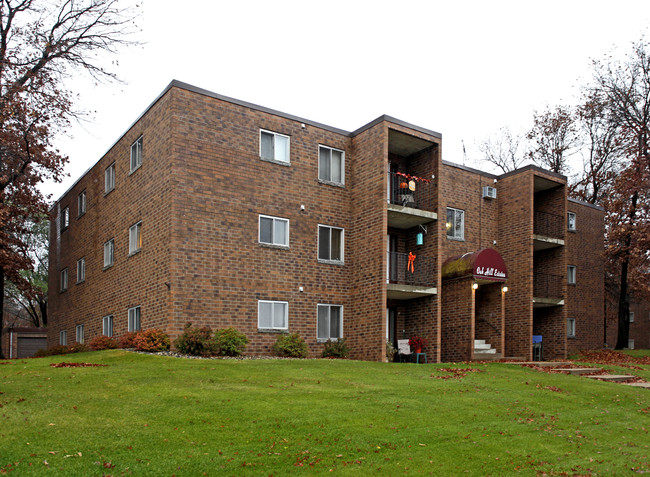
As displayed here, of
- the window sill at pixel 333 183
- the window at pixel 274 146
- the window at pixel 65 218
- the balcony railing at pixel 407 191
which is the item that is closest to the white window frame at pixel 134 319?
the window at pixel 274 146

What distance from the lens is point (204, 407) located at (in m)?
9.96

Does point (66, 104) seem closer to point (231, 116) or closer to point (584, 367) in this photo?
point (231, 116)

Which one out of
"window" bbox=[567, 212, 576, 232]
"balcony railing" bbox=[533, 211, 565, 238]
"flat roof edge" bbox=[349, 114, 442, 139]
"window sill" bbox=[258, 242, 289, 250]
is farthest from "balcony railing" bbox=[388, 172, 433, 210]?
"window" bbox=[567, 212, 576, 232]

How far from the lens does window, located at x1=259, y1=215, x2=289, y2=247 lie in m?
19.8

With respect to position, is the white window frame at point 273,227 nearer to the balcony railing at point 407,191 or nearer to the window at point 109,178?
the balcony railing at point 407,191

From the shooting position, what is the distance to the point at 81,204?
90.5ft

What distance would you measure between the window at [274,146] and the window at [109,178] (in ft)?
23.2

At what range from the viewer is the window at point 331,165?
21.5 meters

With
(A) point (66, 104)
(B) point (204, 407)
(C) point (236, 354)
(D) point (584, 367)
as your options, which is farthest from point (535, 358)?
(A) point (66, 104)

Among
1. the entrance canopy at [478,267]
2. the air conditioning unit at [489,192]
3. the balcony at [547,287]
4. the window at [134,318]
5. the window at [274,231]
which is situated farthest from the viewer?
the balcony at [547,287]

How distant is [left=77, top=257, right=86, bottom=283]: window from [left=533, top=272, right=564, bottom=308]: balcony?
64.2 ft

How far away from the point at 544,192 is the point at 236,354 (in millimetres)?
17531

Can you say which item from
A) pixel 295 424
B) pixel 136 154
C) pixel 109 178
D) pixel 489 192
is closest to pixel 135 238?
pixel 136 154

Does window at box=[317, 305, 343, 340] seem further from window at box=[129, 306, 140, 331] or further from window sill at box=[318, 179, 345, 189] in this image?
window at box=[129, 306, 140, 331]
